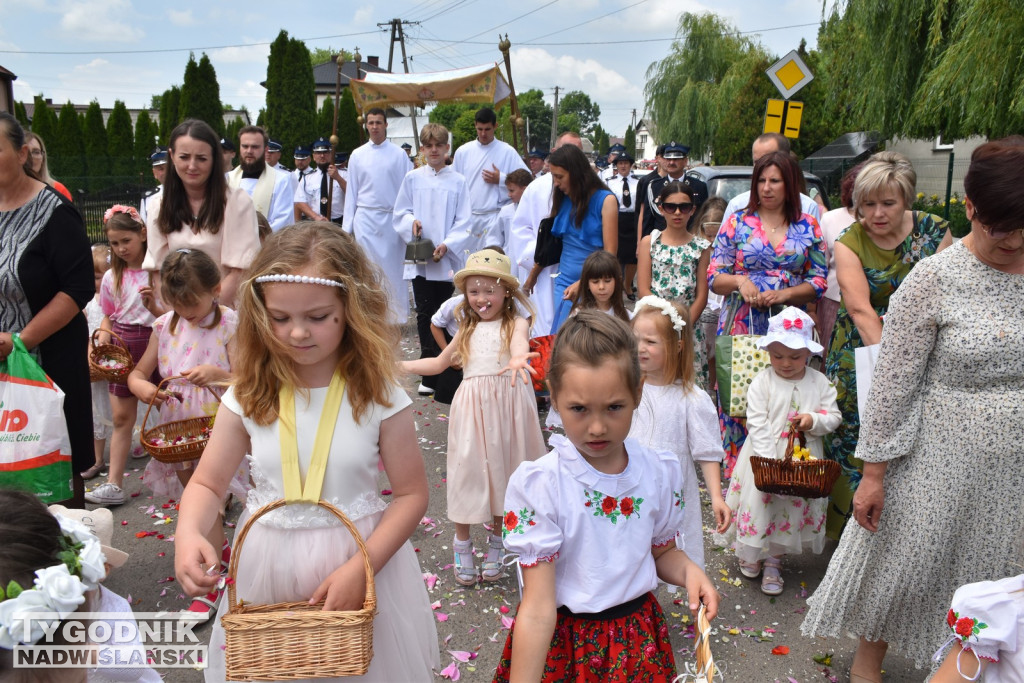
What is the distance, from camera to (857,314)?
4176 millimetres

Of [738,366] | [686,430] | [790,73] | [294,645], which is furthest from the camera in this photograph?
[790,73]

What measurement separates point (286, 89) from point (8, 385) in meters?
33.2

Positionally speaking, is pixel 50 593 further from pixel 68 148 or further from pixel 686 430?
pixel 68 148

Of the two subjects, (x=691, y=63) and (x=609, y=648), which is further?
(x=691, y=63)

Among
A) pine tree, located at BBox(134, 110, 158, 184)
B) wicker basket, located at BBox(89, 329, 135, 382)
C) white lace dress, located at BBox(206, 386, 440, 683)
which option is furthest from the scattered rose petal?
pine tree, located at BBox(134, 110, 158, 184)

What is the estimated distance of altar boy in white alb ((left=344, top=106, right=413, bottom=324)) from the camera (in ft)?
32.8

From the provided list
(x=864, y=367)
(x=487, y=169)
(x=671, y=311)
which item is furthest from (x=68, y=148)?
(x=864, y=367)

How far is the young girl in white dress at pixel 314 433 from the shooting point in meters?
2.29

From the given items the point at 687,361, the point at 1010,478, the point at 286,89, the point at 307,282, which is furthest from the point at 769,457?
the point at 286,89

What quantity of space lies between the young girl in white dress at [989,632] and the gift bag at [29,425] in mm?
3603

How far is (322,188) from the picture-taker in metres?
12.1

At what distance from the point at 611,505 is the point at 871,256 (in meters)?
2.83

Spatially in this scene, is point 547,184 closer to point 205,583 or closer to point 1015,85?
point 205,583

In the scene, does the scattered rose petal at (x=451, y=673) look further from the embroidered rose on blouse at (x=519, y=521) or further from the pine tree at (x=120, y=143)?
the pine tree at (x=120, y=143)
